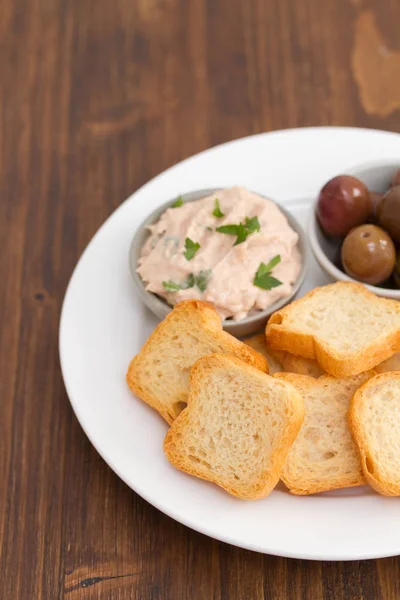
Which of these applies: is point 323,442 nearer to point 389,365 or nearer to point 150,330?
point 389,365

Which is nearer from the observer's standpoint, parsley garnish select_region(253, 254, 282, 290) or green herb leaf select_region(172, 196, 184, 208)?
parsley garnish select_region(253, 254, 282, 290)

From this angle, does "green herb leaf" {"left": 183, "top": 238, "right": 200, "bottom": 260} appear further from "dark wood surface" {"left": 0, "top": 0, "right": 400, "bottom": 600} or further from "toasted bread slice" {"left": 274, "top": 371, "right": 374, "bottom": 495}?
"dark wood surface" {"left": 0, "top": 0, "right": 400, "bottom": 600}

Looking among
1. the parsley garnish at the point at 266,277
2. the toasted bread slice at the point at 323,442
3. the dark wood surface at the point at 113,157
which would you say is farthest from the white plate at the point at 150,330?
the parsley garnish at the point at 266,277

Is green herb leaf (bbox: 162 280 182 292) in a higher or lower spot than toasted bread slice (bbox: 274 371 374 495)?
higher

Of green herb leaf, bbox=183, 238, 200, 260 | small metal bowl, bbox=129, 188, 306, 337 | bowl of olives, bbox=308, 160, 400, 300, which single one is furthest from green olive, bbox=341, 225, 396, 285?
green herb leaf, bbox=183, 238, 200, 260

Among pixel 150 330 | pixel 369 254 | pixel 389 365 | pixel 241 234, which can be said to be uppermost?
pixel 241 234

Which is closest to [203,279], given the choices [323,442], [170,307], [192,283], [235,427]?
[192,283]

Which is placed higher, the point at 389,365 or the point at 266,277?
the point at 266,277
